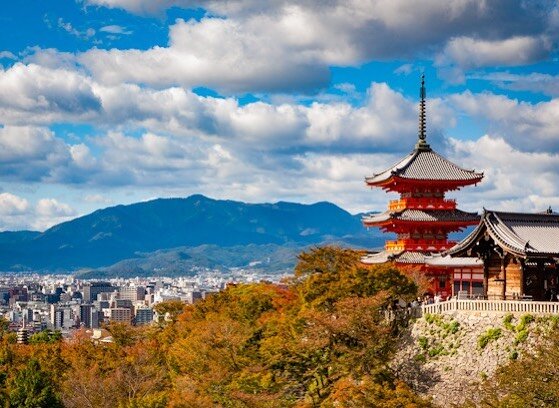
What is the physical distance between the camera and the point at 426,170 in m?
49.8

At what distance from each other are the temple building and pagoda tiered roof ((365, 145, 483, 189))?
1210 centimetres

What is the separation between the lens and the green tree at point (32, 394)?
39.6 m

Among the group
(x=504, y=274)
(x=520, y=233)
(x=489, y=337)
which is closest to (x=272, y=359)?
(x=489, y=337)

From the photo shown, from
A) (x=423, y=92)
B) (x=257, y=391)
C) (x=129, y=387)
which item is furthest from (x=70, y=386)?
(x=423, y=92)

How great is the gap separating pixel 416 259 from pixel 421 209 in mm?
3146

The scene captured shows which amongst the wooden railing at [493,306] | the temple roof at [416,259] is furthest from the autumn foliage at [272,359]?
the temple roof at [416,259]

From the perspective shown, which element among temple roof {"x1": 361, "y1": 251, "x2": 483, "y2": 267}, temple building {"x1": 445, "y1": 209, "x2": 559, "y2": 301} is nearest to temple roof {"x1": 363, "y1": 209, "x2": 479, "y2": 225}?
temple roof {"x1": 361, "y1": 251, "x2": 483, "y2": 267}

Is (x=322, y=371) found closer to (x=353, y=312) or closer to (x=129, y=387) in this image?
(x=353, y=312)

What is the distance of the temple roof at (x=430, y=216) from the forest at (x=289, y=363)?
6297mm

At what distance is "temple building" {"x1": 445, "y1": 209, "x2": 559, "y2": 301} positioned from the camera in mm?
34438

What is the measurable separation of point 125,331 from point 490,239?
29142 mm

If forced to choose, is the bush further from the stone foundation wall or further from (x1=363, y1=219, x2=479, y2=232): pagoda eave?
(x1=363, y1=219, x2=479, y2=232): pagoda eave

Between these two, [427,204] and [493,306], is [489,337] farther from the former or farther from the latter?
[427,204]

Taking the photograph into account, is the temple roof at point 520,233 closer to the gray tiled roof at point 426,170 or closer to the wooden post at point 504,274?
the wooden post at point 504,274
